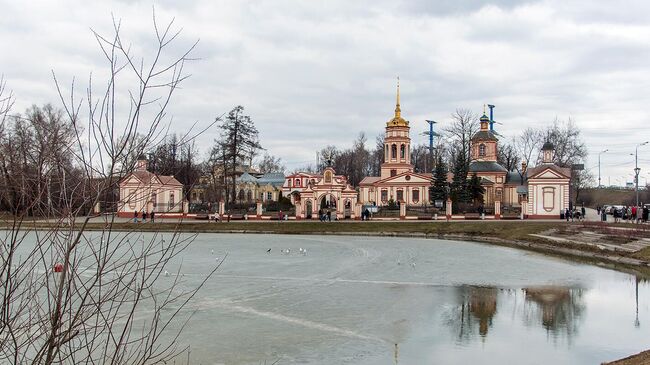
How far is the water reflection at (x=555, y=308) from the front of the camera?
41.8ft

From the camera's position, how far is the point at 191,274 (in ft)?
64.1

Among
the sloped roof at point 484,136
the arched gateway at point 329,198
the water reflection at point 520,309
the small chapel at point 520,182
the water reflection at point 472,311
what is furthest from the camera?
the sloped roof at point 484,136

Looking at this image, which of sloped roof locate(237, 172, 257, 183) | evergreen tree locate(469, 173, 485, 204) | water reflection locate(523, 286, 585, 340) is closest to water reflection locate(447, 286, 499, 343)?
water reflection locate(523, 286, 585, 340)

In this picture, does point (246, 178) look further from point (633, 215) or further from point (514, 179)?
point (633, 215)

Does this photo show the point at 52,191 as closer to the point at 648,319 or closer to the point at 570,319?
the point at 570,319

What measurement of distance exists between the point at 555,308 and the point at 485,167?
55409 mm

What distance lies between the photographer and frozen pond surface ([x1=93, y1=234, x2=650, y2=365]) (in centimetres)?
1041

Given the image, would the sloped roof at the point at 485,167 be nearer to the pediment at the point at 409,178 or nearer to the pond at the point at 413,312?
the pediment at the point at 409,178

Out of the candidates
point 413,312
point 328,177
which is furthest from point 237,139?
point 413,312

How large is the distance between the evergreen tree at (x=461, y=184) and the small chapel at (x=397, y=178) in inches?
208

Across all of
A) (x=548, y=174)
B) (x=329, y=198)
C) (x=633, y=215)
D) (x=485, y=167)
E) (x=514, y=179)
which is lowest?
(x=633, y=215)

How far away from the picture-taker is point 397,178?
215ft

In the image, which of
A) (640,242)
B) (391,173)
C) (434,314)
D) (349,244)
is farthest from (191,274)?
(391,173)

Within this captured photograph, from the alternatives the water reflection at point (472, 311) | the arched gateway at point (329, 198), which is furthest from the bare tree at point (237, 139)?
the water reflection at point (472, 311)
